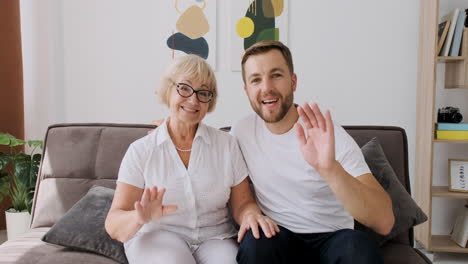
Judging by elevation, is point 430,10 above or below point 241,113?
above

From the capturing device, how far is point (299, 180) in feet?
5.40

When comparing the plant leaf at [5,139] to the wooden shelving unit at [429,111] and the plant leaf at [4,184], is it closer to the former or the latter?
the plant leaf at [4,184]

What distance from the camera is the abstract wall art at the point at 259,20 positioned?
327 cm

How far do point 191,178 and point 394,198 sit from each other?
876 mm

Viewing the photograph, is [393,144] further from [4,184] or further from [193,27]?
[4,184]

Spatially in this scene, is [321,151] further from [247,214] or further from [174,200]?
[174,200]

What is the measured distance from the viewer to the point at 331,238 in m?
1.56

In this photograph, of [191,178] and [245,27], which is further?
[245,27]

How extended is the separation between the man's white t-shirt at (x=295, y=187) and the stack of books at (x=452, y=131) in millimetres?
1596

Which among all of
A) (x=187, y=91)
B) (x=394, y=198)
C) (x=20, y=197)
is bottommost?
(x=20, y=197)

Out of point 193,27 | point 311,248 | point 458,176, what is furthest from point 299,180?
point 193,27

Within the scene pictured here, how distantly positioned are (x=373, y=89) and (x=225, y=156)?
6.47 feet

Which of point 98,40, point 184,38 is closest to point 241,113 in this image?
point 184,38

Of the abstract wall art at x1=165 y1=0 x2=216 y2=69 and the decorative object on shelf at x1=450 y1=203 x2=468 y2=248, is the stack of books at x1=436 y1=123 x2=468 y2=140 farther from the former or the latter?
the abstract wall art at x1=165 y1=0 x2=216 y2=69
